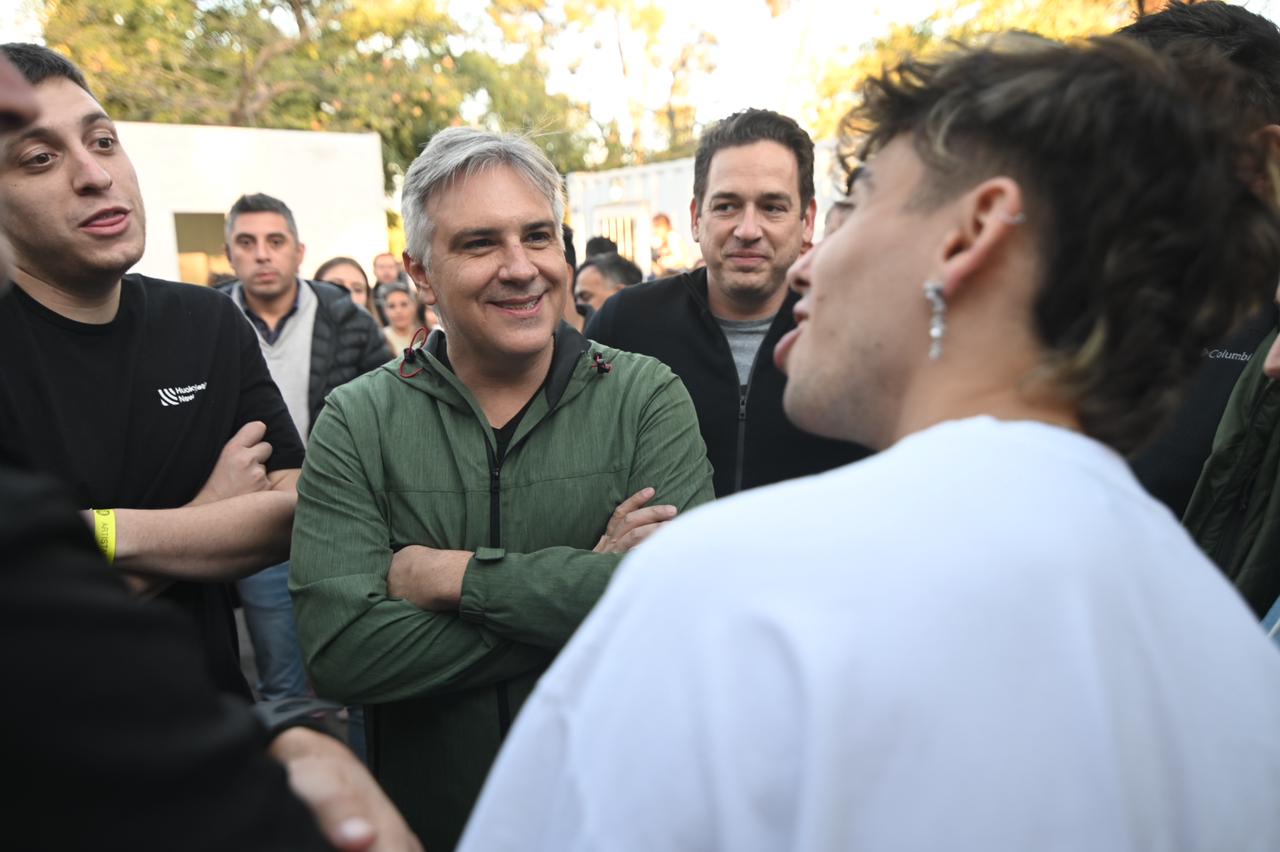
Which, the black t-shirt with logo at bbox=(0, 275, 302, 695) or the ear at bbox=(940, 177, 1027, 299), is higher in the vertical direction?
the ear at bbox=(940, 177, 1027, 299)

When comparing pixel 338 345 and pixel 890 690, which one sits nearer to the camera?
pixel 890 690

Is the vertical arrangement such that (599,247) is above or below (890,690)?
above

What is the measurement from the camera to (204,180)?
40.1 feet

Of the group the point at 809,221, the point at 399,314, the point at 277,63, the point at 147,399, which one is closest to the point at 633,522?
the point at 147,399

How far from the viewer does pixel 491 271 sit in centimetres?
236

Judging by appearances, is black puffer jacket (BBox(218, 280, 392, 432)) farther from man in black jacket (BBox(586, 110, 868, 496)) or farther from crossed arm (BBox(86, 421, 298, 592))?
crossed arm (BBox(86, 421, 298, 592))

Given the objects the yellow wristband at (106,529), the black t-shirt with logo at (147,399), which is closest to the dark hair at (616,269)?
the black t-shirt with logo at (147,399)

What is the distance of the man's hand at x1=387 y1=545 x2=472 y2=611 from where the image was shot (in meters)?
2.04

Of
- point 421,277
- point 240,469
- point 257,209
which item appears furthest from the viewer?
point 257,209

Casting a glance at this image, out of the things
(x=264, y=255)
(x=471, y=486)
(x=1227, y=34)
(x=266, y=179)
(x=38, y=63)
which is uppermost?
(x=266, y=179)

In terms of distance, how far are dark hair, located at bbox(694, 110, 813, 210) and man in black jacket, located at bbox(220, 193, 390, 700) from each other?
6.83 feet

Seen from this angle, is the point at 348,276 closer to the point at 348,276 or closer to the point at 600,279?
the point at 348,276

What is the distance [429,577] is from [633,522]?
0.48 metres

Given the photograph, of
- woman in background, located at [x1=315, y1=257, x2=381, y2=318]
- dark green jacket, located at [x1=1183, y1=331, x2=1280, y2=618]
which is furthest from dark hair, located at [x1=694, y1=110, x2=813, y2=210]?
woman in background, located at [x1=315, y1=257, x2=381, y2=318]
